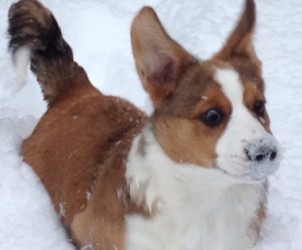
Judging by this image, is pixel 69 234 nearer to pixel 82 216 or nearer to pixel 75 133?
pixel 82 216

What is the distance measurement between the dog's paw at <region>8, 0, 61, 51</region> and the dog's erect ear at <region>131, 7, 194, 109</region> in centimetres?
153

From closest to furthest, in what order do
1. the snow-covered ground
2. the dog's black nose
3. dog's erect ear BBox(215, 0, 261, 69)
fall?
the dog's black nose → dog's erect ear BBox(215, 0, 261, 69) → the snow-covered ground

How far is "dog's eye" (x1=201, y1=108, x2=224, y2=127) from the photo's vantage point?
11.8 feet

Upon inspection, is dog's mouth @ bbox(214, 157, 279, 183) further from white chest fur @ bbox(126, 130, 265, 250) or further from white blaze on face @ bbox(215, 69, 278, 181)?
white chest fur @ bbox(126, 130, 265, 250)

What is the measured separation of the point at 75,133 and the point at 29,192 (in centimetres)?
52

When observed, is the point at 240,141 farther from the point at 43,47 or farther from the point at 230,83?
the point at 43,47

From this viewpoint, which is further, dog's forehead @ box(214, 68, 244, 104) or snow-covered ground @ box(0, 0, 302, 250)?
snow-covered ground @ box(0, 0, 302, 250)

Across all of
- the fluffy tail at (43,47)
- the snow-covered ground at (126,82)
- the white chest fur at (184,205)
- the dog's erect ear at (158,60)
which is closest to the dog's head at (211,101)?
the dog's erect ear at (158,60)

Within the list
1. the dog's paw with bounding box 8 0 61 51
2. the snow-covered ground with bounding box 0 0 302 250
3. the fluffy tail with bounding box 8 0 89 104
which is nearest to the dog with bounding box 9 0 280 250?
the snow-covered ground with bounding box 0 0 302 250

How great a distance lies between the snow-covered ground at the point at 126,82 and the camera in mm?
4801

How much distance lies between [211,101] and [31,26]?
1997 mm

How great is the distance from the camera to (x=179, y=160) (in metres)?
3.76

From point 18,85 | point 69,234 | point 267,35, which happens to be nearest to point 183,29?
point 267,35

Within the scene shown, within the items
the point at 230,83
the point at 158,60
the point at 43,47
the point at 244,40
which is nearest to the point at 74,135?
the point at 43,47
